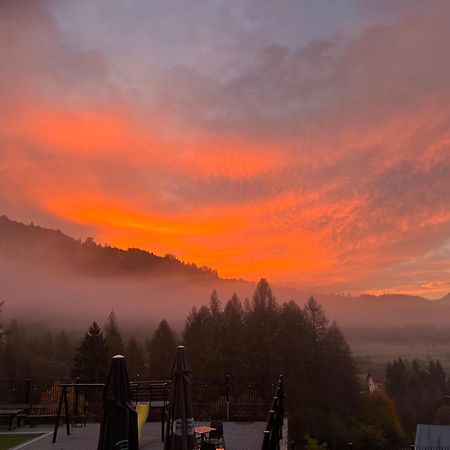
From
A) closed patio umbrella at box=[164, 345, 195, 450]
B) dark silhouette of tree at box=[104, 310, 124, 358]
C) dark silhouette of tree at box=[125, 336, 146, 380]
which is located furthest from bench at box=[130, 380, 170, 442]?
dark silhouette of tree at box=[125, 336, 146, 380]

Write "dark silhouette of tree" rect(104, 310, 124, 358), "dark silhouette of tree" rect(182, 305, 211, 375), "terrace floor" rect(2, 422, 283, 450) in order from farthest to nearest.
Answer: "dark silhouette of tree" rect(104, 310, 124, 358) < "dark silhouette of tree" rect(182, 305, 211, 375) < "terrace floor" rect(2, 422, 283, 450)

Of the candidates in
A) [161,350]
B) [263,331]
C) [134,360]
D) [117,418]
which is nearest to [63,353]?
[134,360]

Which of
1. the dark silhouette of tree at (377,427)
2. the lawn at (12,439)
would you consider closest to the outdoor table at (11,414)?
the lawn at (12,439)

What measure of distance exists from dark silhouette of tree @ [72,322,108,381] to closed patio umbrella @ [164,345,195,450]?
50.6 m

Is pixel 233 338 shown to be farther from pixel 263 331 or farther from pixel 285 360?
pixel 285 360

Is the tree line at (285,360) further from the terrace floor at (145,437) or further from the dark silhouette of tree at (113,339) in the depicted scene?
the terrace floor at (145,437)

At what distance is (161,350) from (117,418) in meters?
73.4

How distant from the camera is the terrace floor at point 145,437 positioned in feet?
42.8

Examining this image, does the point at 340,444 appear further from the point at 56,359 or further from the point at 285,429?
the point at 56,359

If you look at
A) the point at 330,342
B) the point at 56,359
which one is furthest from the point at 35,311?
the point at 330,342

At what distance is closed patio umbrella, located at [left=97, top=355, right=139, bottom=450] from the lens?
838cm

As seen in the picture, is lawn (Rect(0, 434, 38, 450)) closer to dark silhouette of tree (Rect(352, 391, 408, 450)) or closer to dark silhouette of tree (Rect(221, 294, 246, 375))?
dark silhouette of tree (Rect(221, 294, 246, 375))

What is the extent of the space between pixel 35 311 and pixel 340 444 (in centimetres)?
15223

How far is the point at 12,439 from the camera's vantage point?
14.6m
